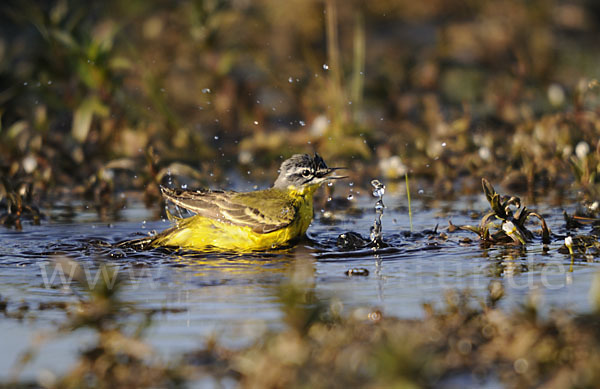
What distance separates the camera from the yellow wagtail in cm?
773

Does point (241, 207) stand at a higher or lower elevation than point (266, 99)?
lower

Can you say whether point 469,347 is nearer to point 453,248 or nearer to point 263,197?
point 453,248

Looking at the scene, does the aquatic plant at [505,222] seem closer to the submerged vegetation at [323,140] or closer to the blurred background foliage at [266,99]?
the submerged vegetation at [323,140]

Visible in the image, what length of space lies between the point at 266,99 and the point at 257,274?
8.51 m

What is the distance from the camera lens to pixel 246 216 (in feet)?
25.4

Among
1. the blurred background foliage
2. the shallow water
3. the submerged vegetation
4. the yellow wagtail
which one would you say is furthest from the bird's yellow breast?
the blurred background foliage

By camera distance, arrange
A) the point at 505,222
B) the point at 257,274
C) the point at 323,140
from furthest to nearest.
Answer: the point at 323,140 < the point at 505,222 < the point at 257,274

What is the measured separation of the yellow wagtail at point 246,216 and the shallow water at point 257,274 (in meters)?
0.18

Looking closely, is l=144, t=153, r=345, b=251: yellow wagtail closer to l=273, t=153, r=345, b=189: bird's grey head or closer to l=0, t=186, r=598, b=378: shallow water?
l=273, t=153, r=345, b=189: bird's grey head

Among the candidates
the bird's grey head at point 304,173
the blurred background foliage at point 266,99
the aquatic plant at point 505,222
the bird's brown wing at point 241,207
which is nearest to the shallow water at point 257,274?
the aquatic plant at point 505,222

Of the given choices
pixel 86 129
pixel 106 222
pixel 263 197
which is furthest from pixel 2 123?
pixel 263 197

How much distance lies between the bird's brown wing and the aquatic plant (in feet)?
4.88

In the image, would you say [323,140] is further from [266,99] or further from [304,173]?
[304,173]

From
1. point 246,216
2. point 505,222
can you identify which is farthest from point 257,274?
point 505,222
